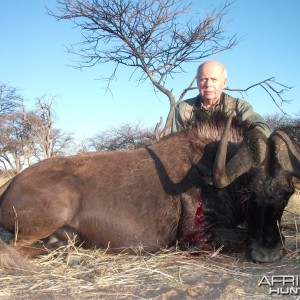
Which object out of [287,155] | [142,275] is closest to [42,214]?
[142,275]

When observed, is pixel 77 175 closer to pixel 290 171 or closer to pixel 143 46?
pixel 290 171

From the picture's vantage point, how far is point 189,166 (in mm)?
4266

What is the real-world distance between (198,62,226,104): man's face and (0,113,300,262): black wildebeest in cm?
91

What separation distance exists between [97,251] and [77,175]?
0.82 meters

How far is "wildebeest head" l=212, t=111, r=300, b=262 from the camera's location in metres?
3.47

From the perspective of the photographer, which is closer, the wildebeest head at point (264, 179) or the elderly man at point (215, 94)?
the wildebeest head at point (264, 179)

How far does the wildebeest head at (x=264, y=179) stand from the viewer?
137 inches

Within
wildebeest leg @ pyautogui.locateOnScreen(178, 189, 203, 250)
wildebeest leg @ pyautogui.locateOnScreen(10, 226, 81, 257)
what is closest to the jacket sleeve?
wildebeest leg @ pyautogui.locateOnScreen(178, 189, 203, 250)

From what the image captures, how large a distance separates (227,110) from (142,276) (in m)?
2.69

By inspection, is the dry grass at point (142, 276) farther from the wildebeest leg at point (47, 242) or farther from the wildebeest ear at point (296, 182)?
the wildebeest ear at point (296, 182)

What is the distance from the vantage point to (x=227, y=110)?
17.4 ft

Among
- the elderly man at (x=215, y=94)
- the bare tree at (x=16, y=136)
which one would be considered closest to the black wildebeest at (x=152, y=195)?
the elderly man at (x=215, y=94)

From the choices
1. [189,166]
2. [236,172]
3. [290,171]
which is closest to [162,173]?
[189,166]

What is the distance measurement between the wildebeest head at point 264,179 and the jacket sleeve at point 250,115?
0.76 meters
